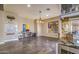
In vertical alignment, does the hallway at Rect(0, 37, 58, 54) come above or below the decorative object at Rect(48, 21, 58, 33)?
below

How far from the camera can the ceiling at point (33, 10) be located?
5.75 ft

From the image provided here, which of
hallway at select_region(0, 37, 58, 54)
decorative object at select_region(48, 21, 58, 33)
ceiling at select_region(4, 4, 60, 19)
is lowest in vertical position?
hallway at select_region(0, 37, 58, 54)

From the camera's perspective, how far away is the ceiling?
5.75 ft

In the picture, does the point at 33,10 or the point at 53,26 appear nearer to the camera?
the point at 33,10

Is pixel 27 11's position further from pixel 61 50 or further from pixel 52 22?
pixel 61 50

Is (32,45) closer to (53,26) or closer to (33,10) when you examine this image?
(53,26)

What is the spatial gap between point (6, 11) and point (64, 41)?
1394 mm

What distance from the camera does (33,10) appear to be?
6.44 feet

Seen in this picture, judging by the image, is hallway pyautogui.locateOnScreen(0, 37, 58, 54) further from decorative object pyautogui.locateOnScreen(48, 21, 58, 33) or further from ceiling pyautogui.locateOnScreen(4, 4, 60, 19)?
ceiling pyautogui.locateOnScreen(4, 4, 60, 19)

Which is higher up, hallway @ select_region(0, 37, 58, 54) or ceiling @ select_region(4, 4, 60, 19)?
ceiling @ select_region(4, 4, 60, 19)

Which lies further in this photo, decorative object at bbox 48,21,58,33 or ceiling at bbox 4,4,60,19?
decorative object at bbox 48,21,58,33

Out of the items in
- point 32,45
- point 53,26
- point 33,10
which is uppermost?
point 33,10

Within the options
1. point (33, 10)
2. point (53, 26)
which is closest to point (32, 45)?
point (53, 26)

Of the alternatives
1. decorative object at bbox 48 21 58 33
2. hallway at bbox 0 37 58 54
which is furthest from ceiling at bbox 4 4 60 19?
hallway at bbox 0 37 58 54
